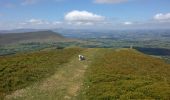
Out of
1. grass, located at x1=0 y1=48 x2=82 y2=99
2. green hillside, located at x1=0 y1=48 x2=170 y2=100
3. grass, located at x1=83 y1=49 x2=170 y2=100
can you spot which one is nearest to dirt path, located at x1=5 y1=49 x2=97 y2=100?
green hillside, located at x1=0 y1=48 x2=170 y2=100

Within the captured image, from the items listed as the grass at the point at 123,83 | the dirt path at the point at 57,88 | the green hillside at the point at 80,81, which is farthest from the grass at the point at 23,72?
the grass at the point at 123,83

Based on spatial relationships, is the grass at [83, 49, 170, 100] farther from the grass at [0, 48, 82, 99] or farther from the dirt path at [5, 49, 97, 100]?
the grass at [0, 48, 82, 99]

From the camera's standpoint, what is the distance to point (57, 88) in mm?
29172

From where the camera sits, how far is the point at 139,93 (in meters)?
26.1

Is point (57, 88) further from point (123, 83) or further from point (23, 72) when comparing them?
point (23, 72)

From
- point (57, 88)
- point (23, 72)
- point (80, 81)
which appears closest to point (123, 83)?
point (80, 81)

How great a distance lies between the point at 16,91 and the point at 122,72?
1665cm

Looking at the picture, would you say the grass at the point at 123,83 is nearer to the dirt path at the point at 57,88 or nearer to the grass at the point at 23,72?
the dirt path at the point at 57,88

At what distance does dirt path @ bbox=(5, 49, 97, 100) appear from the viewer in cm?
2614

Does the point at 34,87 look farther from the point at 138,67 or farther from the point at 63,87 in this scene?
the point at 138,67

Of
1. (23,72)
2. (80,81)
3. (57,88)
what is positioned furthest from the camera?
(23,72)

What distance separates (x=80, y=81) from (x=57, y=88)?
163 inches

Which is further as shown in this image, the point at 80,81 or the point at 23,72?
the point at 23,72

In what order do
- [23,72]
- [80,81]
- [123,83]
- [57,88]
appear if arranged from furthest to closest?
[23,72] → [80,81] → [123,83] → [57,88]
